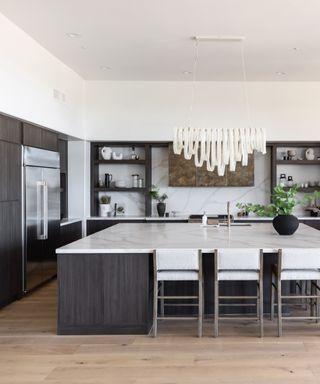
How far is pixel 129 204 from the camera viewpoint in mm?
8633

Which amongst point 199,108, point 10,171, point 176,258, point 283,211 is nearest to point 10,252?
point 10,171

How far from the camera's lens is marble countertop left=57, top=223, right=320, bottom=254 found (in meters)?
4.25

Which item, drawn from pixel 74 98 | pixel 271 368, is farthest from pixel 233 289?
pixel 74 98

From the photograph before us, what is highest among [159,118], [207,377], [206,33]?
[206,33]

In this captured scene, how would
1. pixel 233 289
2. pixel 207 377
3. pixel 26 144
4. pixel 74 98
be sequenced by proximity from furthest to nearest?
pixel 74 98 < pixel 26 144 < pixel 233 289 < pixel 207 377

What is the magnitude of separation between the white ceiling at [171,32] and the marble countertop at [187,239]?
7.86 feet

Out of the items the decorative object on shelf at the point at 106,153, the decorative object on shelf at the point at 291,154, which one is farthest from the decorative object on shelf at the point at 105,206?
the decorative object on shelf at the point at 291,154

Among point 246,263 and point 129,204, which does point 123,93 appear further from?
point 246,263

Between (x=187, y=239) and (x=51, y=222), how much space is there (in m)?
2.49

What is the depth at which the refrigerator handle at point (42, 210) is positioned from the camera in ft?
19.9

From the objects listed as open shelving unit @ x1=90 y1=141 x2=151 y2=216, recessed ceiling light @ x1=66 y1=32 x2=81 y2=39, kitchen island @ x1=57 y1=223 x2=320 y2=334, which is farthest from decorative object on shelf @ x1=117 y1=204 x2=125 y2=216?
kitchen island @ x1=57 y1=223 x2=320 y2=334

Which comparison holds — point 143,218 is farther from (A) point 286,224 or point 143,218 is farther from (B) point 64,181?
(A) point 286,224

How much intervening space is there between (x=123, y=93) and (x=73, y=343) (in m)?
5.19

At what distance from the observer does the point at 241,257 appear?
4164 mm
